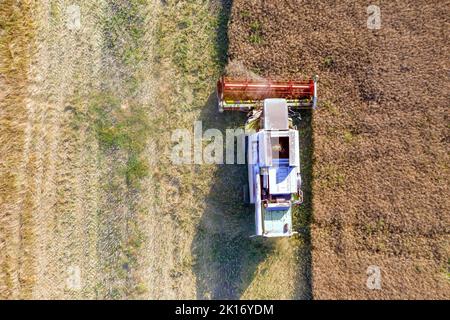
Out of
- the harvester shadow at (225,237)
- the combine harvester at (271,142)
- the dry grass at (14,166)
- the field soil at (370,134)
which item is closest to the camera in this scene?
the combine harvester at (271,142)

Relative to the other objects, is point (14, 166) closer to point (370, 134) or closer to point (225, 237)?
point (225, 237)

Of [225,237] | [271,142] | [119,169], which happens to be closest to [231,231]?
[225,237]

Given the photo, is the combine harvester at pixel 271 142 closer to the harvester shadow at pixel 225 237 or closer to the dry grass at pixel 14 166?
Answer: the harvester shadow at pixel 225 237

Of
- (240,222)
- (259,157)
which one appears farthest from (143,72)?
(240,222)

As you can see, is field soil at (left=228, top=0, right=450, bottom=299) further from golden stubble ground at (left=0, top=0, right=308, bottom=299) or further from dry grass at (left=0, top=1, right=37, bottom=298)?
dry grass at (left=0, top=1, right=37, bottom=298)

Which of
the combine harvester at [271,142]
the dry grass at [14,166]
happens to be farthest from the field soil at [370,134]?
the dry grass at [14,166]

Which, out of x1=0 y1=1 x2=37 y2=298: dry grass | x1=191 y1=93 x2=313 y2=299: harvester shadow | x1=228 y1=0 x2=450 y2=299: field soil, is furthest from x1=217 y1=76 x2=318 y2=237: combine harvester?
x1=0 y1=1 x2=37 y2=298: dry grass

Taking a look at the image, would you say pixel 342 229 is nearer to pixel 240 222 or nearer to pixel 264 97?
pixel 240 222
